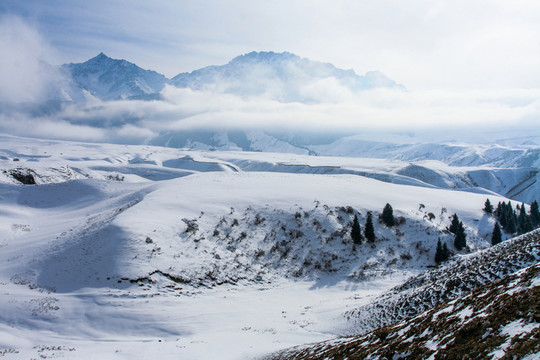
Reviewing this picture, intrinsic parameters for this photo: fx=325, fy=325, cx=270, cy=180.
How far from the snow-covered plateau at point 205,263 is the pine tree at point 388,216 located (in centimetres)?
117

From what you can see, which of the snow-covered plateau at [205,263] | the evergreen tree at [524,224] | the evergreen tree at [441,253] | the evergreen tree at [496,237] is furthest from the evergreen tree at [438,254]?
A: the evergreen tree at [524,224]

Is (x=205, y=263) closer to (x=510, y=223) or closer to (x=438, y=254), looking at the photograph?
(x=438, y=254)

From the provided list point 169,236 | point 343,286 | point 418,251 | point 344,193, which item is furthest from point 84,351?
point 344,193

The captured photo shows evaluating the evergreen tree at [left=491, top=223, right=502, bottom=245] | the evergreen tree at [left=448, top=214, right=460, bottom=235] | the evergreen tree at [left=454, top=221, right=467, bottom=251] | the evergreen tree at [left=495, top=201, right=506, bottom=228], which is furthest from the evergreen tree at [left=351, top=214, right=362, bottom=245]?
the evergreen tree at [left=495, top=201, right=506, bottom=228]

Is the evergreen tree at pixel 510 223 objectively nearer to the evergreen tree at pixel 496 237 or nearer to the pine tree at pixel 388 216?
the evergreen tree at pixel 496 237

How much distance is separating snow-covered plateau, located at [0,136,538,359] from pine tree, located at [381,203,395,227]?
3.83 feet

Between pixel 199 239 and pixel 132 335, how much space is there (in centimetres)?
1700

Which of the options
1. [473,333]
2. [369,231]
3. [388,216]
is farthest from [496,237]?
[473,333]

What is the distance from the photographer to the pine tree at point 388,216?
54844 millimetres

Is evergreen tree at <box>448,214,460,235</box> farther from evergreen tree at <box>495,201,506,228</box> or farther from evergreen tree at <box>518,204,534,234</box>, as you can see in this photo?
evergreen tree at <box>518,204,534,234</box>

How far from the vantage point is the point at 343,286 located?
41.7m

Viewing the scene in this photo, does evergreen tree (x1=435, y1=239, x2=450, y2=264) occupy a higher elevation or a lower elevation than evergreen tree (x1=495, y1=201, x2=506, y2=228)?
lower

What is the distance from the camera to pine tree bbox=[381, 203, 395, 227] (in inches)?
2159

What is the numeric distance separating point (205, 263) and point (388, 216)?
32446 mm
